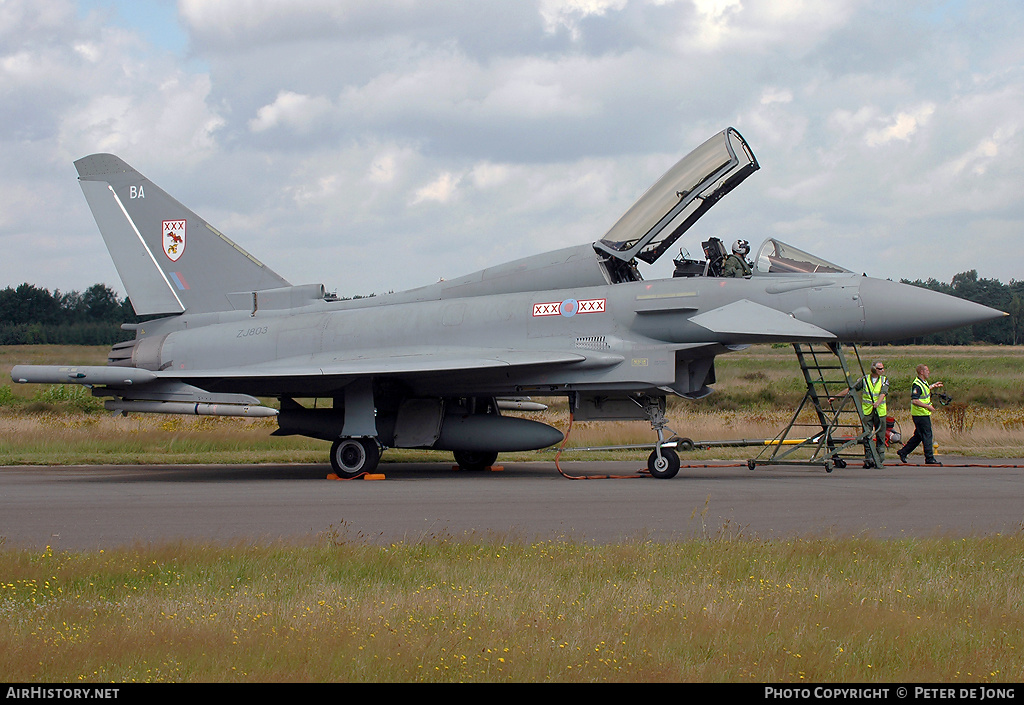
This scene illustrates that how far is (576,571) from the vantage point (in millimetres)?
6086

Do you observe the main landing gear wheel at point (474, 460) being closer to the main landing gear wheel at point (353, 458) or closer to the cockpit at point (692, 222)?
the main landing gear wheel at point (353, 458)

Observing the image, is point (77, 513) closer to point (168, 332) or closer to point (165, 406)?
point (165, 406)

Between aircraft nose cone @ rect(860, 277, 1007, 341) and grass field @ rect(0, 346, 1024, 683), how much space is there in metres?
5.29

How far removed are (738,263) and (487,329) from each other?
12.7ft

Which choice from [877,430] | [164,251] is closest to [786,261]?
[877,430]

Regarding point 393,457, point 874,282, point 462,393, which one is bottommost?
point 393,457

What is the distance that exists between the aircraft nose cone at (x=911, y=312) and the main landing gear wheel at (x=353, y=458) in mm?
7362

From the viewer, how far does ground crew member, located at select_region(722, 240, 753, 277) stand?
1343 cm

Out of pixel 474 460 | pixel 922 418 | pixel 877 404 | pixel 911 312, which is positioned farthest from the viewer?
pixel 474 460

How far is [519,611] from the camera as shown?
506 cm

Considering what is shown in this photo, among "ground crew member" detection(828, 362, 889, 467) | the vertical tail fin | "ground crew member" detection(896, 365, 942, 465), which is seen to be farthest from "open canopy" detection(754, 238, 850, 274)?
the vertical tail fin

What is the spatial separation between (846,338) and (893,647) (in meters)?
8.64

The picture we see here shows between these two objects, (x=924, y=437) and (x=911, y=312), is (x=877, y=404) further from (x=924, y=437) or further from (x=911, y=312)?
(x=911, y=312)
